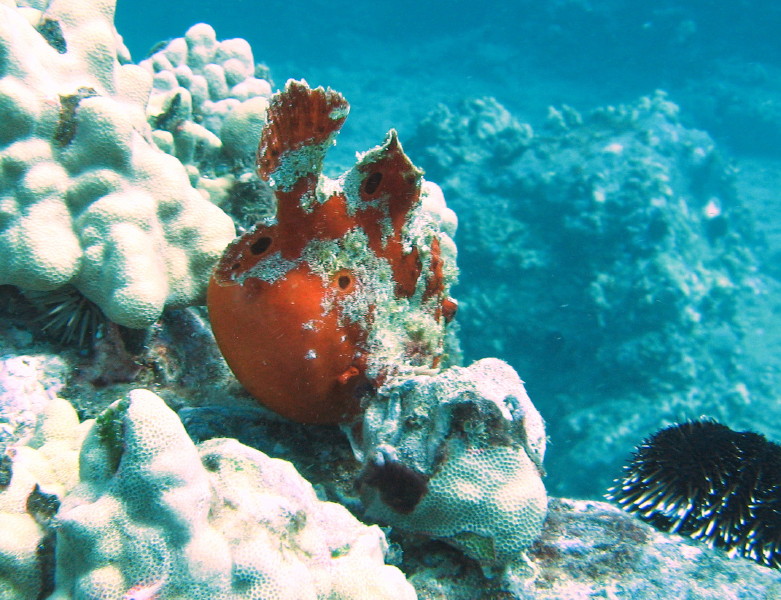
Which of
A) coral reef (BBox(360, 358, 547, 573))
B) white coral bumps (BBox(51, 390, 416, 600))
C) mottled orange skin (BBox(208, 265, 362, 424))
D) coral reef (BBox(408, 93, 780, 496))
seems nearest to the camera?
white coral bumps (BBox(51, 390, 416, 600))

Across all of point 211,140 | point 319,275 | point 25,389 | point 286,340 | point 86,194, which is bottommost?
point 25,389

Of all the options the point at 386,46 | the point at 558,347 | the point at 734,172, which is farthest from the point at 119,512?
the point at 386,46

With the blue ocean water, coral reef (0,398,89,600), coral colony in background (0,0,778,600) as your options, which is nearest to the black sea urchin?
coral colony in background (0,0,778,600)

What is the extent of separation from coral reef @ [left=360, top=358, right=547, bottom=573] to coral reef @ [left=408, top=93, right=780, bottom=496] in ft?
31.7

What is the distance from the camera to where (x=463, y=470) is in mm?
2018

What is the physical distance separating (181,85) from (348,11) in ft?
121

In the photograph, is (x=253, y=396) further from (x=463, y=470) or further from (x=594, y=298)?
(x=594, y=298)

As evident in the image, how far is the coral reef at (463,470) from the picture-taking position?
2004 millimetres

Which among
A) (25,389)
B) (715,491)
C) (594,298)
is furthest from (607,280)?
(25,389)

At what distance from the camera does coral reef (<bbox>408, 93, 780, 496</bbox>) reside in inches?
452

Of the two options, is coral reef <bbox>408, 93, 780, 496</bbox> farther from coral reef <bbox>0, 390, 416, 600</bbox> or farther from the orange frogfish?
coral reef <bbox>0, 390, 416, 600</bbox>

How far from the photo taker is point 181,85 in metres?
5.42

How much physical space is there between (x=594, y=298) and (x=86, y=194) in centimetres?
1135

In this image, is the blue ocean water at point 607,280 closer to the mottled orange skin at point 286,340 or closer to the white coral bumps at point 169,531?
the mottled orange skin at point 286,340
